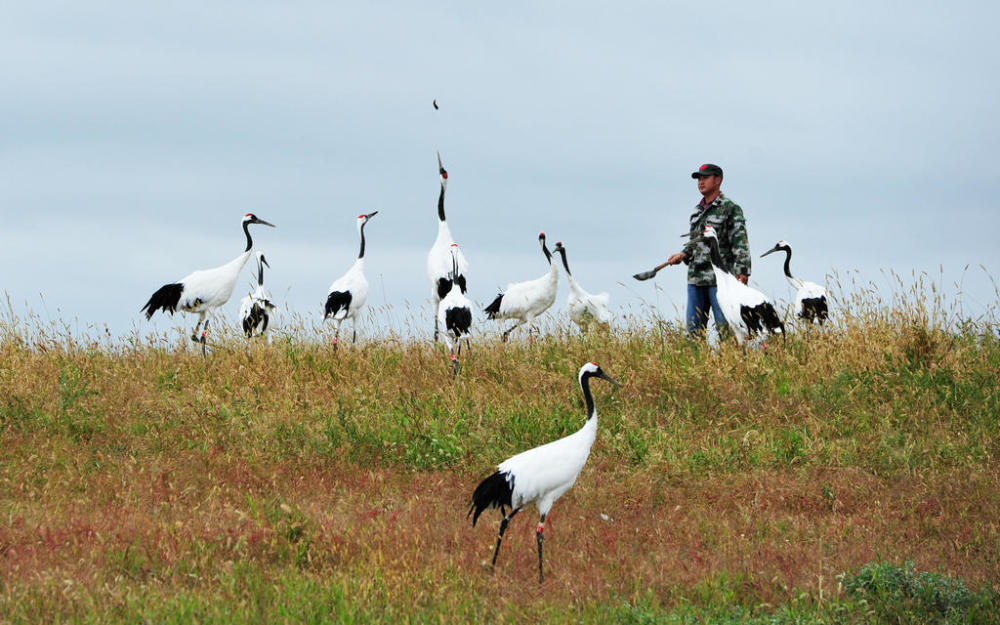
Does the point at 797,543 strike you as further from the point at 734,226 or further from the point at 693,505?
the point at 734,226

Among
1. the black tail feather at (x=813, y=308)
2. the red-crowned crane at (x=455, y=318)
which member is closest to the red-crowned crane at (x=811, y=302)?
the black tail feather at (x=813, y=308)

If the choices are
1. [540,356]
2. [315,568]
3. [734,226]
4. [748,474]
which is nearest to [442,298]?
[540,356]

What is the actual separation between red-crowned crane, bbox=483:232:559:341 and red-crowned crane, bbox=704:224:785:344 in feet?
17.9

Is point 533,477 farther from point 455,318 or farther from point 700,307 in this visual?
point 455,318

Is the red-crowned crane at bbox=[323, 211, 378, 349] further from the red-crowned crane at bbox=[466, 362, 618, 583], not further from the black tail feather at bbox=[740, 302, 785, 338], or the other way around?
the red-crowned crane at bbox=[466, 362, 618, 583]

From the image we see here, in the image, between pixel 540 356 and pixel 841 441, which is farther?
pixel 540 356

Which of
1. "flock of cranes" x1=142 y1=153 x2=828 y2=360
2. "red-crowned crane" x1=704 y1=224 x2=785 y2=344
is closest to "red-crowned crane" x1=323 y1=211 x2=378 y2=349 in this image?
"flock of cranes" x1=142 y1=153 x2=828 y2=360

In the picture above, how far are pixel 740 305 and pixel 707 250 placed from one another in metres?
1.03

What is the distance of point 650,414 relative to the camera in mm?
10438

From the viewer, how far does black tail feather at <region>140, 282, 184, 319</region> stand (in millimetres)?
15672

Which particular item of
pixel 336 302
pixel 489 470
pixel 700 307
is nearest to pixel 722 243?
pixel 700 307

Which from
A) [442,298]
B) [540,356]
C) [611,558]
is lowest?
[611,558]

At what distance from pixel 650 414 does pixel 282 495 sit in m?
3.89

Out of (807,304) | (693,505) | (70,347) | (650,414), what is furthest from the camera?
(807,304)
